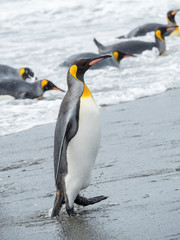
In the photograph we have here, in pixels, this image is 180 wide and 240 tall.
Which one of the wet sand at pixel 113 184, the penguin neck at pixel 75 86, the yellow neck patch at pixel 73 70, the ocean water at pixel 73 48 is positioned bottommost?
the ocean water at pixel 73 48

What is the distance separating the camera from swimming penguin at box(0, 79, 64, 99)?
7.80m

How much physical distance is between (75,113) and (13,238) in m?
0.74

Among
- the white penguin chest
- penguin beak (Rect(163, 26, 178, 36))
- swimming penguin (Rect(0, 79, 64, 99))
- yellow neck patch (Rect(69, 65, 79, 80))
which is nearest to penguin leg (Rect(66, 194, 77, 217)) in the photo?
the white penguin chest

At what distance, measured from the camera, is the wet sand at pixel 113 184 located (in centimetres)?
265

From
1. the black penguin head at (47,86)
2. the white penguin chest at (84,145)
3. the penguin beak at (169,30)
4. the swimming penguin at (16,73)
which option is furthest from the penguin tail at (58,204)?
the penguin beak at (169,30)

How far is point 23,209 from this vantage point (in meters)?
3.15

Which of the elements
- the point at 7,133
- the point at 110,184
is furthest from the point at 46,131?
the point at 110,184

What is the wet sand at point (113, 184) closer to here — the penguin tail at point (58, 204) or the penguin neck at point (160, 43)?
the penguin tail at point (58, 204)

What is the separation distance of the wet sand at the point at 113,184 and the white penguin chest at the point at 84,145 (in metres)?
0.20

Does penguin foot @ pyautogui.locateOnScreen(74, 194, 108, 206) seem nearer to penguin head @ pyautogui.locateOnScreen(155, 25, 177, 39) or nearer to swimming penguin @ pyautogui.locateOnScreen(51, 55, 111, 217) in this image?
swimming penguin @ pyautogui.locateOnScreen(51, 55, 111, 217)

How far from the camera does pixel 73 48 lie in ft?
40.0

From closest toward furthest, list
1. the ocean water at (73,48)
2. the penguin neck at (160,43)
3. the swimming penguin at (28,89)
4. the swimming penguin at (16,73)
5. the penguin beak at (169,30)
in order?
the ocean water at (73,48), the swimming penguin at (28,89), the swimming penguin at (16,73), the penguin neck at (160,43), the penguin beak at (169,30)

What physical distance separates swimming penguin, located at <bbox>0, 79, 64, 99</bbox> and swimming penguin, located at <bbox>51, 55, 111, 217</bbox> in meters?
4.61

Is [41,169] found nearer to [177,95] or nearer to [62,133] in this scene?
[62,133]
